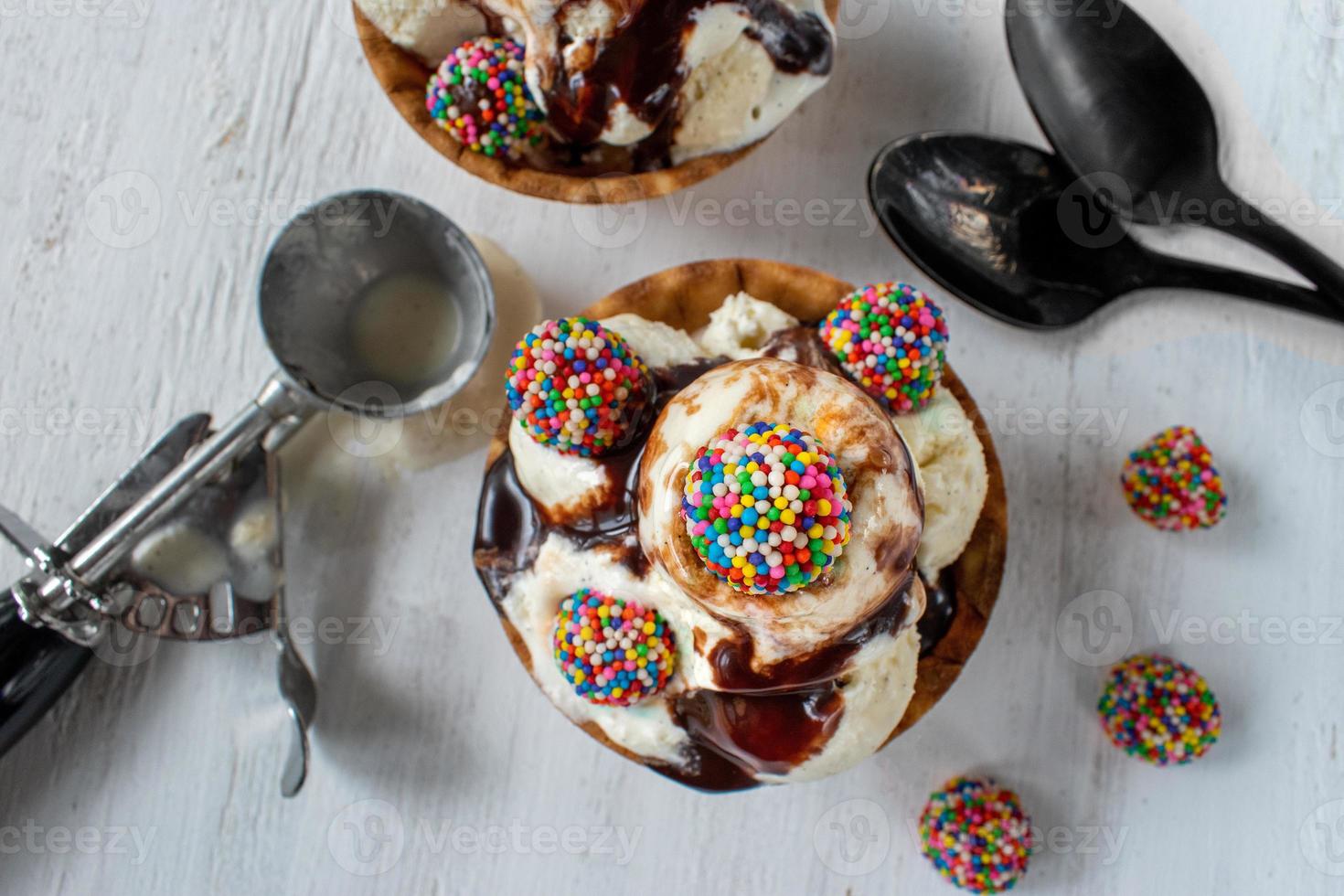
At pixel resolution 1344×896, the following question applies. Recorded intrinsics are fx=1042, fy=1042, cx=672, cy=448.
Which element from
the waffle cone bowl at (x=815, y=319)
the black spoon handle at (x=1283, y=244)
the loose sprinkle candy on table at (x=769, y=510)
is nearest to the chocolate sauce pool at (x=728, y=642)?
the waffle cone bowl at (x=815, y=319)

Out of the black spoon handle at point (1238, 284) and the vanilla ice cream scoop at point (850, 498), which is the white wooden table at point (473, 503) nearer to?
the black spoon handle at point (1238, 284)

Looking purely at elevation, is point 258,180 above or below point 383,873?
above

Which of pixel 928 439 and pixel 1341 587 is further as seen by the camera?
pixel 1341 587

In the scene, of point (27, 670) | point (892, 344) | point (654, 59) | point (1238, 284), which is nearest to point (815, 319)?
point (892, 344)

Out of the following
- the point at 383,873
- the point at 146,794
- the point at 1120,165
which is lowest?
the point at 383,873

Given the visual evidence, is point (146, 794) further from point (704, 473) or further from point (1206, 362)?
point (1206, 362)

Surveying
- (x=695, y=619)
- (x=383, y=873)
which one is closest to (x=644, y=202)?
(x=695, y=619)

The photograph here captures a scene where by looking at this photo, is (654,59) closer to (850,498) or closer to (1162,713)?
(850,498)

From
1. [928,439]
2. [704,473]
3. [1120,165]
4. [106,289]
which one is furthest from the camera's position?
[106,289]

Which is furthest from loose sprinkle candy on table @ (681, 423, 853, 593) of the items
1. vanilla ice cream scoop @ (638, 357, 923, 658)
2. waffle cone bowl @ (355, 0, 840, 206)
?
waffle cone bowl @ (355, 0, 840, 206)
